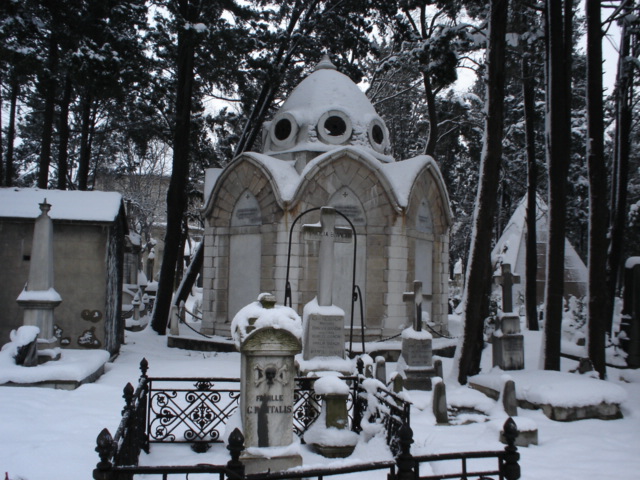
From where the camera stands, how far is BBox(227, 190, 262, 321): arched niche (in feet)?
48.3

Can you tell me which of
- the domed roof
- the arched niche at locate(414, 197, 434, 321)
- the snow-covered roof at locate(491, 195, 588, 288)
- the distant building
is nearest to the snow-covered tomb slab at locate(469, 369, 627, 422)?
the arched niche at locate(414, 197, 434, 321)

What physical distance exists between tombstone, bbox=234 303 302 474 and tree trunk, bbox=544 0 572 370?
6535mm

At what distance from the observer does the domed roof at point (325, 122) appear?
16094 mm

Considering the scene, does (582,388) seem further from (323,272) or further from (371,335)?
(371,335)

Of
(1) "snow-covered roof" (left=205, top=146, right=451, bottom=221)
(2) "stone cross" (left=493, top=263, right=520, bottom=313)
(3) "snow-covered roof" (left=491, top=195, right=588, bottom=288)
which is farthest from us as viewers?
(3) "snow-covered roof" (left=491, top=195, right=588, bottom=288)

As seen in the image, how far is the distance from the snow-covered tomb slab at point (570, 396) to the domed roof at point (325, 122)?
9106 mm


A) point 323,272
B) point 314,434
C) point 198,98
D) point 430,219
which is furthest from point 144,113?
point 314,434

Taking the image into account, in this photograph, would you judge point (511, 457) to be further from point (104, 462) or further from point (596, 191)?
point (596, 191)

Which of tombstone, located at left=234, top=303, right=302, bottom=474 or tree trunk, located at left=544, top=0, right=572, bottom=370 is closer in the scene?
tombstone, located at left=234, top=303, right=302, bottom=474

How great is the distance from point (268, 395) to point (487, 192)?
6.51 m

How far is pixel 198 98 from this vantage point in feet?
69.9

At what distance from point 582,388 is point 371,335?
599 centimetres

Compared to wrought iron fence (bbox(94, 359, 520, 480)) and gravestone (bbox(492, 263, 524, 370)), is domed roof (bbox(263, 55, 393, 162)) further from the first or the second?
wrought iron fence (bbox(94, 359, 520, 480))

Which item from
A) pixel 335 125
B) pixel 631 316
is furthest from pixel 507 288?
→ pixel 335 125
